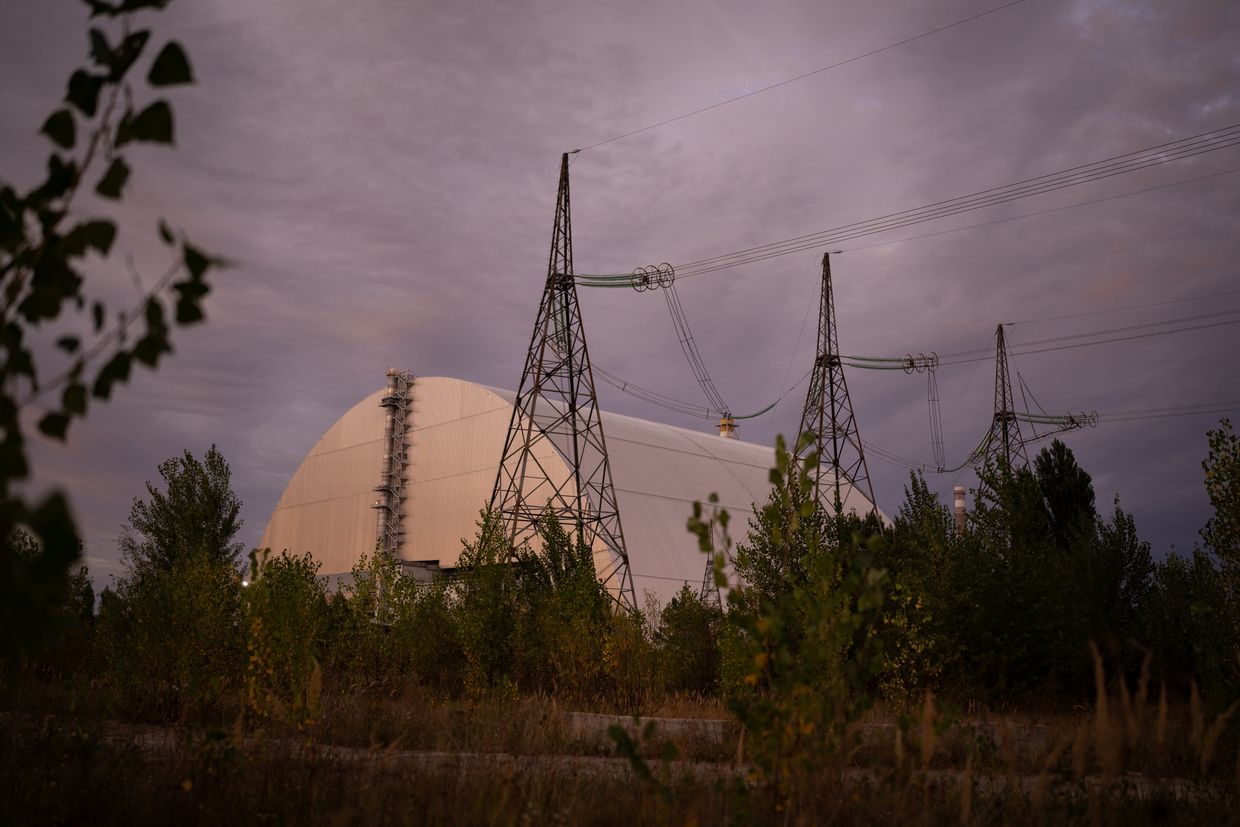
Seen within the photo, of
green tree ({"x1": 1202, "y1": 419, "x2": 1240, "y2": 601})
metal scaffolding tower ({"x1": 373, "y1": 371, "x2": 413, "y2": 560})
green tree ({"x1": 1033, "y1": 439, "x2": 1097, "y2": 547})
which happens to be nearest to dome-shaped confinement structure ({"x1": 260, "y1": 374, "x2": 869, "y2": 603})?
metal scaffolding tower ({"x1": 373, "y1": 371, "x2": 413, "y2": 560})

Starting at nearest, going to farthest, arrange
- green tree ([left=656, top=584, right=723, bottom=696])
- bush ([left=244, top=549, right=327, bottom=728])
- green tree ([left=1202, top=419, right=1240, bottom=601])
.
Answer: bush ([left=244, top=549, right=327, bottom=728]) → green tree ([left=1202, top=419, right=1240, bottom=601]) → green tree ([left=656, top=584, right=723, bottom=696])

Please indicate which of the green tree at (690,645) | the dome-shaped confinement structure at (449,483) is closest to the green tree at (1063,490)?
the dome-shaped confinement structure at (449,483)

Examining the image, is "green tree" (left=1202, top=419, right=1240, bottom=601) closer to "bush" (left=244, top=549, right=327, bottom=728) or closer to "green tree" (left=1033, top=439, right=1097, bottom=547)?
"bush" (left=244, top=549, right=327, bottom=728)

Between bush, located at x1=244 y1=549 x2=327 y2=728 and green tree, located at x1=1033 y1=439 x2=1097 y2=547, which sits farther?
green tree, located at x1=1033 y1=439 x2=1097 y2=547

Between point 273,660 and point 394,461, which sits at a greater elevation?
point 394,461

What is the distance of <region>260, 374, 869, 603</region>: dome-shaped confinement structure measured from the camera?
40156 mm

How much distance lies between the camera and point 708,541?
15.1 feet

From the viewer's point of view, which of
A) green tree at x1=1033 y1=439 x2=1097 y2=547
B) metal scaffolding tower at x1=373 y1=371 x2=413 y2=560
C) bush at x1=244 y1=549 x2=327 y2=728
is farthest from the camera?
metal scaffolding tower at x1=373 y1=371 x2=413 y2=560

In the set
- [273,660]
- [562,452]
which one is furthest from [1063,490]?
[273,660]

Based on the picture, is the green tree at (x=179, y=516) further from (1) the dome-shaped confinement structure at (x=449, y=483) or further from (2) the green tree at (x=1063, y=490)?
(2) the green tree at (x=1063, y=490)

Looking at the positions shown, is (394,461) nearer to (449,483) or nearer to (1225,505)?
(449,483)

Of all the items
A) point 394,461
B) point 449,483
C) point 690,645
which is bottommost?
point 690,645

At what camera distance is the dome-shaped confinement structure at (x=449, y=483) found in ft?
132

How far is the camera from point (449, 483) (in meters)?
42.8
